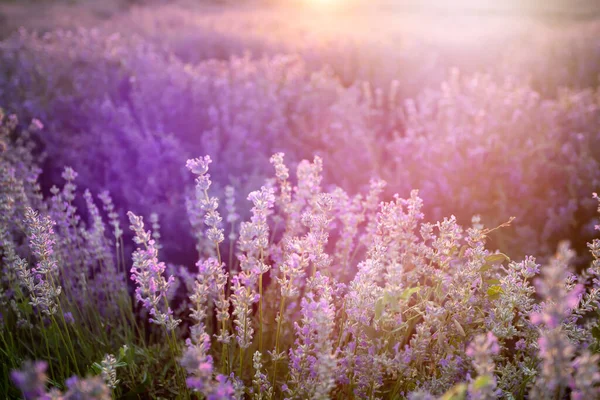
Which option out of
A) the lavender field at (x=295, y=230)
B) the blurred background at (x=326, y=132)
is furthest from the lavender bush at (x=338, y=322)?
the blurred background at (x=326, y=132)

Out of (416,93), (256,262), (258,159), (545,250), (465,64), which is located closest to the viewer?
(256,262)

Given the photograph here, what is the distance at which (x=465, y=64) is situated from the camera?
6.98 metres

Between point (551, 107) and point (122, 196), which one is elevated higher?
point (551, 107)

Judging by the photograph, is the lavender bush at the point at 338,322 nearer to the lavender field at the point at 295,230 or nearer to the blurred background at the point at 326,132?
the lavender field at the point at 295,230

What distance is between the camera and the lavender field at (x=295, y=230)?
51.4 inches

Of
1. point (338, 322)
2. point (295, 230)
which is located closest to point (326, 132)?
point (295, 230)

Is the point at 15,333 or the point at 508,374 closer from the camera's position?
the point at 508,374

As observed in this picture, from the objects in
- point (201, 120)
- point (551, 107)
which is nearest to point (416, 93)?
point (551, 107)

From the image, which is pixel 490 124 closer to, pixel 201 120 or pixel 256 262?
pixel 201 120

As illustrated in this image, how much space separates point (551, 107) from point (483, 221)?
→ 55.4 inches

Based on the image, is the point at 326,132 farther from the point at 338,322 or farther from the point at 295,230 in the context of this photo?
the point at 338,322

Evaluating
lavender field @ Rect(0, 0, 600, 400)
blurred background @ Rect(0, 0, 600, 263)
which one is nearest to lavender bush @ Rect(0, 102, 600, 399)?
lavender field @ Rect(0, 0, 600, 400)

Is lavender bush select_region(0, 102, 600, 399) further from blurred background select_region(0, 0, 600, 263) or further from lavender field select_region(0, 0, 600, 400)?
blurred background select_region(0, 0, 600, 263)

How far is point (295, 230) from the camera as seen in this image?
2010mm
